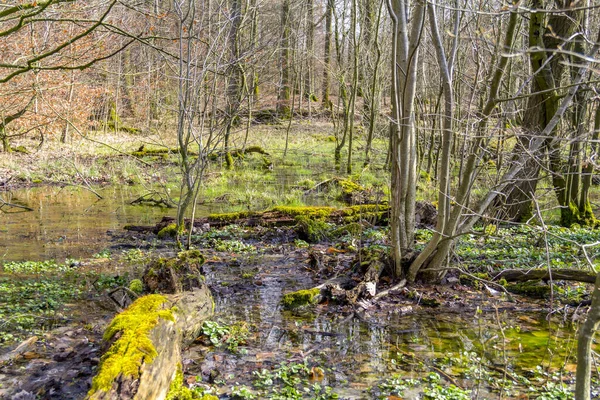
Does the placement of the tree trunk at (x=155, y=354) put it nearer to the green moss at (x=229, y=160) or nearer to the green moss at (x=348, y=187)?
the green moss at (x=348, y=187)

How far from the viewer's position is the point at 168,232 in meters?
9.59

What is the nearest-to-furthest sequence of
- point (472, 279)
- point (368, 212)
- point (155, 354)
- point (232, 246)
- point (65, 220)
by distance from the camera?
point (155, 354), point (472, 279), point (232, 246), point (368, 212), point (65, 220)

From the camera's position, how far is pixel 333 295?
626 cm

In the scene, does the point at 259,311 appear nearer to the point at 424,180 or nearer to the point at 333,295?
the point at 333,295

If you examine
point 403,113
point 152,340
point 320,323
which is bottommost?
point 320,323

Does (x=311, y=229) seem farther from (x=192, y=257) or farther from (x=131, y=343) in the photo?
(x=131, y=343)

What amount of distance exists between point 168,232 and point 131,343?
6.09 metres

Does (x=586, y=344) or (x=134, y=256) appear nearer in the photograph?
(x=586, y=344)

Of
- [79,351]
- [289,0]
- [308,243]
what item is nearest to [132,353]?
[79,351]

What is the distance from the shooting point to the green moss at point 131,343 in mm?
3225

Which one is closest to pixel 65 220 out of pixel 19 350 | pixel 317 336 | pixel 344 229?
pixel 344 229

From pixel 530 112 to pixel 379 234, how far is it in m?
4.06

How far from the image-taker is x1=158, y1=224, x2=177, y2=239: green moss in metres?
9.52

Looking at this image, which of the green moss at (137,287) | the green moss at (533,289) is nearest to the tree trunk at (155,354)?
the green moss at (137,287)
